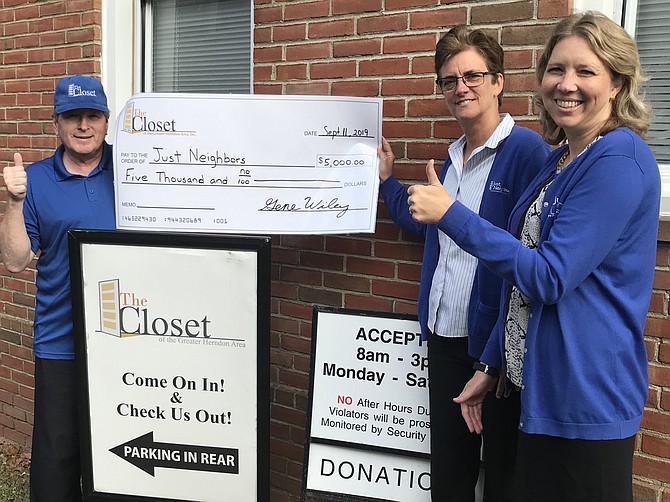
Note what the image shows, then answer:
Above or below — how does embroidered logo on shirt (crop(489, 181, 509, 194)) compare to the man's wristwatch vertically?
above

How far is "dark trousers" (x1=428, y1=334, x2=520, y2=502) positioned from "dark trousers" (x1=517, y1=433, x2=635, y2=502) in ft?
1.24

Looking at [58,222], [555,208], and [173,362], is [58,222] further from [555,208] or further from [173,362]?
[555,208]

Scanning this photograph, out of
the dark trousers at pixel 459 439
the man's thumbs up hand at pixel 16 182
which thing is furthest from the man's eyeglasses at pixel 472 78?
the man's thumbs up hand at pixel 16 182

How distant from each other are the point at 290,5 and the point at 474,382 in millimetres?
1952

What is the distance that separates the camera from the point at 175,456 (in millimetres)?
2814

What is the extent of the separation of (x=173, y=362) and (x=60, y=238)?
0.70m

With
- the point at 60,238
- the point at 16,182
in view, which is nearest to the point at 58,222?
the point at 60,238

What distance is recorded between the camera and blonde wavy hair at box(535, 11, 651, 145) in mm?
1672

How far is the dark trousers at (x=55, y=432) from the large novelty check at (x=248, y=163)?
707mm

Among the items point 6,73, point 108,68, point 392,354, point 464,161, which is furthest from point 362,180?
point 6,73

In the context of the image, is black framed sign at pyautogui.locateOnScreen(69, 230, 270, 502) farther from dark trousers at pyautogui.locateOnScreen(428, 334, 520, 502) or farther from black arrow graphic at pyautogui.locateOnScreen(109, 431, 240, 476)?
dark trousers at pyautogui.locateOnScreen(428, 334, 520, 502)

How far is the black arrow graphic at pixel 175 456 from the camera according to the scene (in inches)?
109

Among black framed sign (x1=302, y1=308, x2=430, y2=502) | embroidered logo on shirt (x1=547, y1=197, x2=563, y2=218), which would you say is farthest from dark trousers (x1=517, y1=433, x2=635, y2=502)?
black framed sign (x1=302, y1=308, x2=430, y2=502)

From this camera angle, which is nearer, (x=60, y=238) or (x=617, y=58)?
(x=617, y=58)
